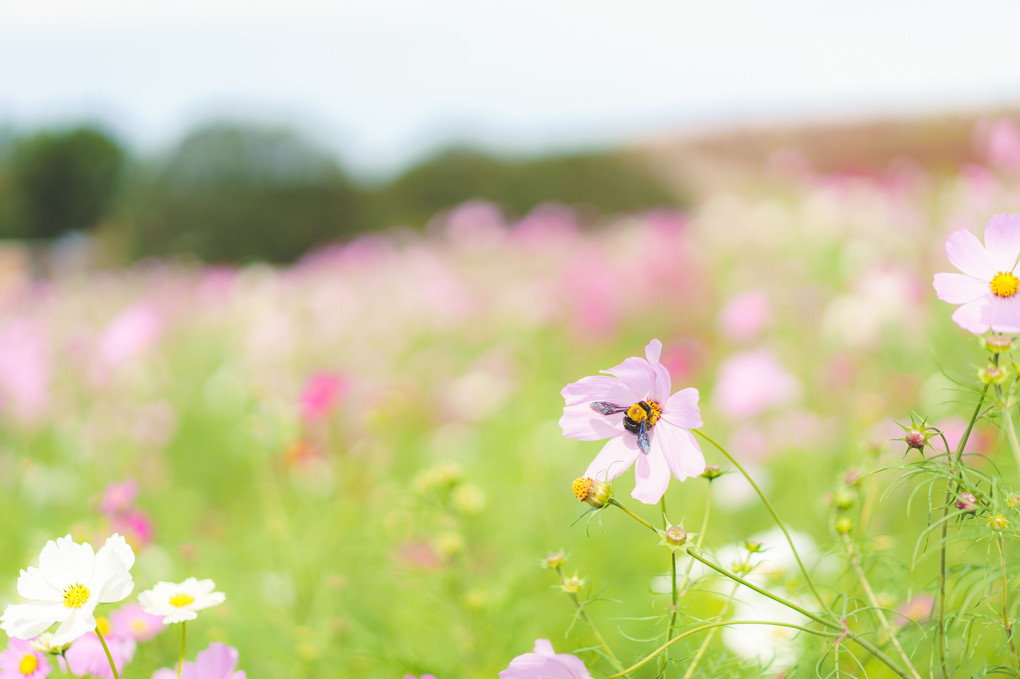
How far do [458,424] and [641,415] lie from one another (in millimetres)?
2225

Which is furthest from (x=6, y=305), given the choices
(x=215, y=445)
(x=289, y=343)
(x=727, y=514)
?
(x=727, y=514)

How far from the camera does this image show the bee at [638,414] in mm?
538

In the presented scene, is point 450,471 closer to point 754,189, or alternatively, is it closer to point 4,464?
point 4,464

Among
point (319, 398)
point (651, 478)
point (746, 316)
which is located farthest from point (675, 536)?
point (746, 316)

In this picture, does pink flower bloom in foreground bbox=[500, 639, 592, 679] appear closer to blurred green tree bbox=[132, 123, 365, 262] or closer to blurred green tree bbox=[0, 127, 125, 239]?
blurred green tree bbox=[132, 123, 365, 262]

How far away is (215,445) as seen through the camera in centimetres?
304

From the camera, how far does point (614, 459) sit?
0.53m

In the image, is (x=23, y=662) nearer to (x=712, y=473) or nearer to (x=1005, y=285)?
(x=712, y=473)

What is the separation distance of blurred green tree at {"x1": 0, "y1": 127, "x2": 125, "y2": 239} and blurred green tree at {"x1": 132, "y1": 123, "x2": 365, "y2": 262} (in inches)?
90.1

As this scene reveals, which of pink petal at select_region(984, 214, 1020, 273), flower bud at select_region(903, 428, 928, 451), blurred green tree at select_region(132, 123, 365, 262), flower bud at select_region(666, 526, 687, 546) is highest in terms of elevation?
blurred green tree at select_region(132, 123, 365, 262)

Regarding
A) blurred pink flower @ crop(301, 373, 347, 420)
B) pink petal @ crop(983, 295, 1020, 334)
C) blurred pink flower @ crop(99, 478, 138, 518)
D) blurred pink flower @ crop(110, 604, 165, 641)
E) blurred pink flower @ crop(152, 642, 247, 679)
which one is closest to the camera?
pink petal @ crop(983, 295, 1020, 334)

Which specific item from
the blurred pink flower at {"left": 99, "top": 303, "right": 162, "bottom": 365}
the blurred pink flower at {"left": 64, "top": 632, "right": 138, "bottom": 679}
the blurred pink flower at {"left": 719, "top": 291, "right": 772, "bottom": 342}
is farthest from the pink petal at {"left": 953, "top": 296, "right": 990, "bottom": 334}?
the blurred pink flower at {"left": 99, "top": 303, "right": 162, "bottom": 365}

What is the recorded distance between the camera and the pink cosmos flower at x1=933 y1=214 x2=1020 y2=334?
513 millimetres

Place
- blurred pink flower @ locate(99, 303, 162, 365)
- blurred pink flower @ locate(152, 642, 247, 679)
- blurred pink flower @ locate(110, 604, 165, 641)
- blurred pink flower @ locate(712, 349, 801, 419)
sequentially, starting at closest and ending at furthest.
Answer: blurred pink flower @ locate(152, 642, 247, 679) < blurred pink flower @ locate(110, 604, 165, 641) < blurred pink flower @ locate(712, 349, 801, 419) < blurred pink flower @ locate(99, 303, 162, 365)
